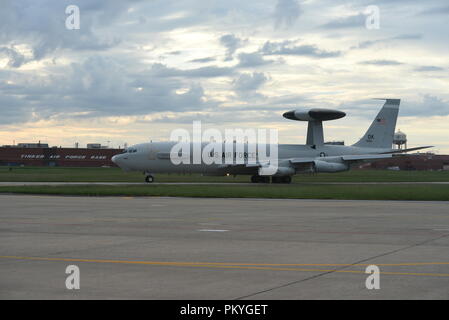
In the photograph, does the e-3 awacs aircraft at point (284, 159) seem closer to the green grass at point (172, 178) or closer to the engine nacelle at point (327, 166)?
the engine nacelle at point (327, 166)

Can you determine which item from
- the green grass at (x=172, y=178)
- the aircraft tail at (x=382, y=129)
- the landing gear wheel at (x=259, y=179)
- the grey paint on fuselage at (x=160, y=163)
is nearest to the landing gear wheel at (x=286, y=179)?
the landing gear wheel at (x=259, y=179)

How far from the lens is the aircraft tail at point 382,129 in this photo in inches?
2633

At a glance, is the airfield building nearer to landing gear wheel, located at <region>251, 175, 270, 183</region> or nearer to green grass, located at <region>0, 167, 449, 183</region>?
green grass, located at <region>0, 167, 449, 183</region>

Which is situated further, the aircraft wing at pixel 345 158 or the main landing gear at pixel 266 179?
the main landing gear at pixel 266 179

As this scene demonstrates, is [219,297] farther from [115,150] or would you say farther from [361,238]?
[115,150]

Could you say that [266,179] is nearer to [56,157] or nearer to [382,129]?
[382,129]

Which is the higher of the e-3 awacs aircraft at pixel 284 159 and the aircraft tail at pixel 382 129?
the aircraft tail at pixel 382 129

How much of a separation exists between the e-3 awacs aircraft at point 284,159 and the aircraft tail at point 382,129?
137cm

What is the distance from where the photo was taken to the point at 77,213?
26.2 m

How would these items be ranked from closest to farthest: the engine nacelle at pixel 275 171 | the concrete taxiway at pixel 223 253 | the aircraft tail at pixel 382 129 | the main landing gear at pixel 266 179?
1. the concrete taxiway at pixel 223 253
2. the engine nacelle at pixel 275 171
3. the main landing gear at pixel 266 179
4. the aircraft tail at pixel 382 129

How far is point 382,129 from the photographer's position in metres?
66.9

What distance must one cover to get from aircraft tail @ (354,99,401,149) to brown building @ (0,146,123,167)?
107m
